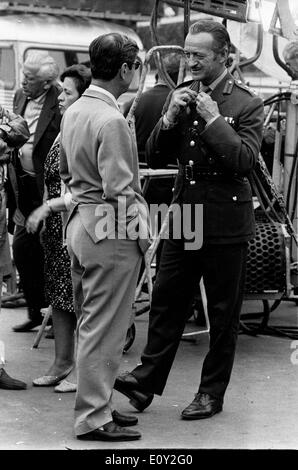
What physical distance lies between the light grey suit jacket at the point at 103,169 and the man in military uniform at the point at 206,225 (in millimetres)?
535

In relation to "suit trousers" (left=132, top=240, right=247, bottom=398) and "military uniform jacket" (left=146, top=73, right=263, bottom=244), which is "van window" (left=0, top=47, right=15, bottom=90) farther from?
"suit trousers" (left=132, top=240, right=247, bottom=398)

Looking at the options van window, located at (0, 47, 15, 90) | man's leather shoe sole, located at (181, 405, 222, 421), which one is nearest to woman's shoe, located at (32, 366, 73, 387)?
man's leather shoe sole, located at (181, 405, 222, 421)

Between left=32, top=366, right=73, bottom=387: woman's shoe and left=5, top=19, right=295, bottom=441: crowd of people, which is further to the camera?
left=32, top=366, right=73, bottom=387: woman's shoe

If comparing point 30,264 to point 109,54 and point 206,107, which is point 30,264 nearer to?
point 206,107

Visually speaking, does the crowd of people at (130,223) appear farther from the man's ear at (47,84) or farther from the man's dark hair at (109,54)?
the man's ear at (47,84)

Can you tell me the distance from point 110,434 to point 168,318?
804 millimetres

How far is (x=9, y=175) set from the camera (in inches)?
290

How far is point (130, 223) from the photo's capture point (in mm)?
5086

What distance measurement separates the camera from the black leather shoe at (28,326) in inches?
308

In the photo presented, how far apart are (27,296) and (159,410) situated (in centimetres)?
222

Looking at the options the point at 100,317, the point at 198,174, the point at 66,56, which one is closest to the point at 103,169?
the point at 100,317

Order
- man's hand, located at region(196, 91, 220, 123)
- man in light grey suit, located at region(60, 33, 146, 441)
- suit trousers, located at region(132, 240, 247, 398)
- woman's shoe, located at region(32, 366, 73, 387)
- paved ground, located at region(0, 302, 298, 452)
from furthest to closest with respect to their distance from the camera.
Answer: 1. woman's shoe, located at region(32, 366, 73, 387)
2. suit trousers, located at region(132, 240, 247, 398)
3. man's hand, located at region(196, 91, 220, 123)
4. paved ground, located at region(0, 302, 298, 452)
5. man in light grey suit, located at region(60, 33, 146, 441)

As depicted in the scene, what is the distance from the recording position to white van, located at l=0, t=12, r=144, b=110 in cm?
1602
